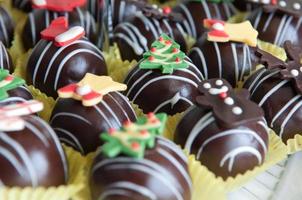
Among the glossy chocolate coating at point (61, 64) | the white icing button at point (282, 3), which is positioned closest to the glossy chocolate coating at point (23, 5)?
the glossy chocolate coating at point (61, 64)

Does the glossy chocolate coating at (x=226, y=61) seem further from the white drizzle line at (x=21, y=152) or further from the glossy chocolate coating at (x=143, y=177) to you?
the white drizzle line at (x=21, y=152)

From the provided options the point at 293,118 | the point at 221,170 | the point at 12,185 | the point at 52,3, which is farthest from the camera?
the point at 52,3

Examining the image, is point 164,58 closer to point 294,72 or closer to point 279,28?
point 294,72

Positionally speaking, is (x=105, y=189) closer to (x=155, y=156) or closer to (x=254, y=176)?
(x=155, y=156)

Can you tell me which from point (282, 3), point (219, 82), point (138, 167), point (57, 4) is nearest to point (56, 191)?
point (138, 167)

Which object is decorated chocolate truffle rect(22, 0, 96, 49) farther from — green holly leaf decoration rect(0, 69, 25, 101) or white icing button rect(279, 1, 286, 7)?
white icing button rect(279, 1, 286, 7)

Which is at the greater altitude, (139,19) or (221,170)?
(139,19)

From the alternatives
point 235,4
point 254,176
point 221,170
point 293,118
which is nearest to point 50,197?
point 221,170
